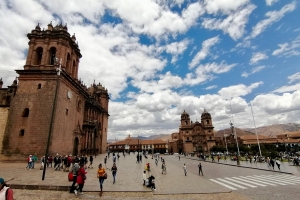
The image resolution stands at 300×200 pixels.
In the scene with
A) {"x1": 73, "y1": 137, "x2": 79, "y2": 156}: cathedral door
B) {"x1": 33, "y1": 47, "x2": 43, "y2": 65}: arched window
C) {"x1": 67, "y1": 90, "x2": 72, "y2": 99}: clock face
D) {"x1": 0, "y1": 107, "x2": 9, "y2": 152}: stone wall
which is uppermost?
{"x1": 33, "y1": 47, "x2": 43, "y2": 65}: arched window

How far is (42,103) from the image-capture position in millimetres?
24062

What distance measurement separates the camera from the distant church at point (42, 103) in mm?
22812

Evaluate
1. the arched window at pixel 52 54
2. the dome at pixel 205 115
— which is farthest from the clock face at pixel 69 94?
the dome at pixel 205 115

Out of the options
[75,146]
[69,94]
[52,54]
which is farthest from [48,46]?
[75,146]

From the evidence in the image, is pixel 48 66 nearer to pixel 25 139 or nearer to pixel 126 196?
pixel 25 139

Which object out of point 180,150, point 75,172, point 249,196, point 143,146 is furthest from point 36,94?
point 143,146

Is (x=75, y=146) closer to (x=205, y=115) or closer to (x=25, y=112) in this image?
(x=25, y=112)

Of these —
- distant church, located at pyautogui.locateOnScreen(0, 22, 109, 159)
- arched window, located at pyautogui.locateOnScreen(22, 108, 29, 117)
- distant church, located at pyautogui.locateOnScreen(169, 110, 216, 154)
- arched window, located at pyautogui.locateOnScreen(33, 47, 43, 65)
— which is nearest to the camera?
distant church, located at pyautogui.locateOnScreen(0, 22, 109, 159)

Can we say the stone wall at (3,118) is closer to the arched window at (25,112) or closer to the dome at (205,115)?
the arched window at (25,112)

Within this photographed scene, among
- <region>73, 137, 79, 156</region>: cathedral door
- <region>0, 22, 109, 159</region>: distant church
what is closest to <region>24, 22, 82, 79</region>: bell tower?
<region>0, 22, 109, 159</region>: distant church

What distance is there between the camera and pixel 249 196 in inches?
376

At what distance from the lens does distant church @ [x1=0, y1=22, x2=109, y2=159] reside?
22812 millimetres

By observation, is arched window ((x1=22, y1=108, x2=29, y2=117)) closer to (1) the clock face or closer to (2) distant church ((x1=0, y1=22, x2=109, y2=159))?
(2) distant church ((x1=0, y1=22, x2=109, y2=159))

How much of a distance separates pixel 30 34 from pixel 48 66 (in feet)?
22.1
